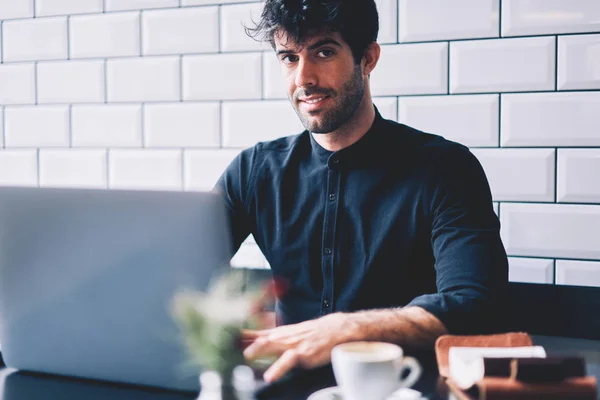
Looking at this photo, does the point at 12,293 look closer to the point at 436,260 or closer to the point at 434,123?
the point at 436,260

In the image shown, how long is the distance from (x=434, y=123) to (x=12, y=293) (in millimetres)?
1146

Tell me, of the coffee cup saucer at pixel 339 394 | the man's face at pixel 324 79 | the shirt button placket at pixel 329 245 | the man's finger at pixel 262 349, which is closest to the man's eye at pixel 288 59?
the man's face at pixel 324 79

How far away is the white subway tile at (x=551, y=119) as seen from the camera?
4.98 feet

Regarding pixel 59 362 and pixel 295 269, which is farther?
pixel 295 269

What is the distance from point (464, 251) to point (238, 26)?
0.97 m

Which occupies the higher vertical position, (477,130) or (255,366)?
(477,130)

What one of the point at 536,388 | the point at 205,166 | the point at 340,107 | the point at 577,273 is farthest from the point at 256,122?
→ the point at 536,388

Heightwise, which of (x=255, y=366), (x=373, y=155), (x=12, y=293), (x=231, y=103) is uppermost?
(x=231, y=103)

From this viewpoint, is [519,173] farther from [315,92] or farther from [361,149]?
[315,92]

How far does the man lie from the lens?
134 centimetres

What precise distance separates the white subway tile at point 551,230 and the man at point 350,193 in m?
0.26

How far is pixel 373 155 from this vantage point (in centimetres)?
145

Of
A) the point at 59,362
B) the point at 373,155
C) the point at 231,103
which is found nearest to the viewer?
the point at 59,362

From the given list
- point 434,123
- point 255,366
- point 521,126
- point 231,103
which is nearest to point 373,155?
point 434,123
